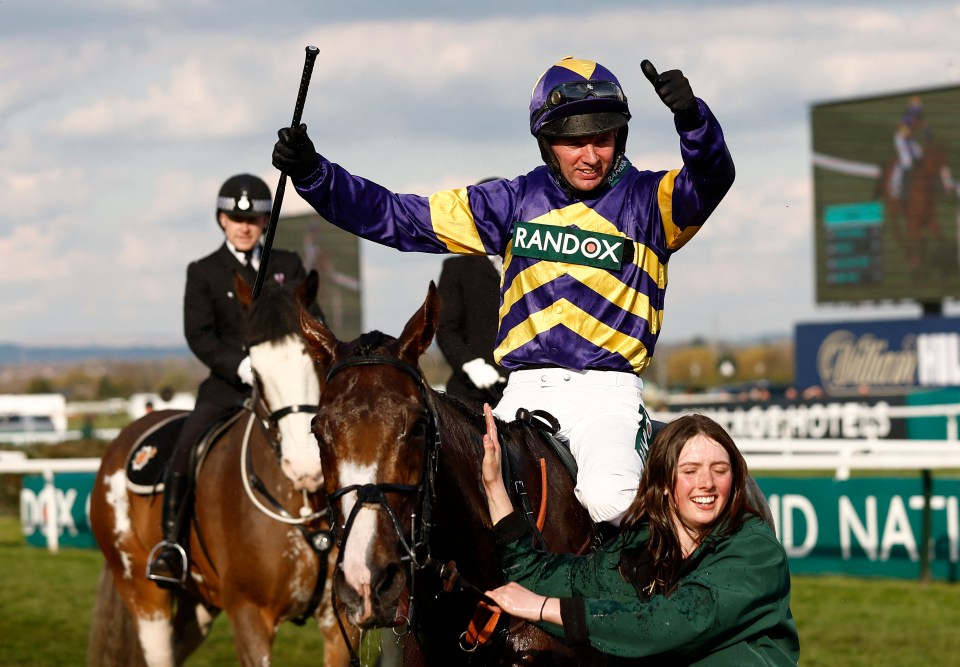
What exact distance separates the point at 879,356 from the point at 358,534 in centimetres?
2882

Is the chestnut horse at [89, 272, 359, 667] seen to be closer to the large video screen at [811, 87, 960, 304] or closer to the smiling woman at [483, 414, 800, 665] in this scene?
the smiling woman at [483, 414, 800, 665]

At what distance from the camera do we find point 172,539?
622cm

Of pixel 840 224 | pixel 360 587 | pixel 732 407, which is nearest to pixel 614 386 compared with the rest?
pixel 360 587

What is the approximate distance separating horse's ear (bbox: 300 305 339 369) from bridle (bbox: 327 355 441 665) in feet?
0.44

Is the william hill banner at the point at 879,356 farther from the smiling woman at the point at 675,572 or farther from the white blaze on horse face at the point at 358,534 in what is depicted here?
the white blaze on horse face at the point at 358,534

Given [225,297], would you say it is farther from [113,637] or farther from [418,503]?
[418,503]

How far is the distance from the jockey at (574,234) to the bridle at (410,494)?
2.59 ft

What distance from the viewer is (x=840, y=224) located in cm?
2812

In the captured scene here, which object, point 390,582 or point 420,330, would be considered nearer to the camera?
point 390,582

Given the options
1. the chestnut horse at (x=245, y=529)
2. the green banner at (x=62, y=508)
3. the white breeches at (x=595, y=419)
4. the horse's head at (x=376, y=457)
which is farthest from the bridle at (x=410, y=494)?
the green banner at (x=62, y=508)

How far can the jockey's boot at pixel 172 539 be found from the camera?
20.2 feet

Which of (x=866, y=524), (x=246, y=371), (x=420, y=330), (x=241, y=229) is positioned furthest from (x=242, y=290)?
(x=866, y=524)

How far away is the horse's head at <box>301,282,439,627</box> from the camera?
2592 millimetres

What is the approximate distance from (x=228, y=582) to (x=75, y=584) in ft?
20.9
